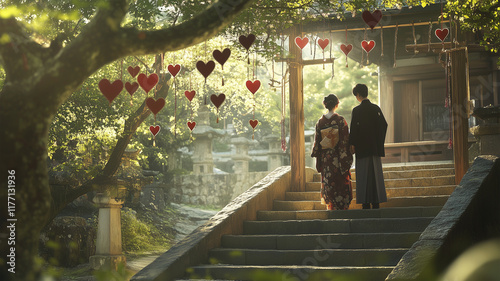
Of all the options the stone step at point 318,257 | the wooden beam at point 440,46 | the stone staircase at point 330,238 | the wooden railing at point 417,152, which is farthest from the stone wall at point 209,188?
the stone step at point 318,257

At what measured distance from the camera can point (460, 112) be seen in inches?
420

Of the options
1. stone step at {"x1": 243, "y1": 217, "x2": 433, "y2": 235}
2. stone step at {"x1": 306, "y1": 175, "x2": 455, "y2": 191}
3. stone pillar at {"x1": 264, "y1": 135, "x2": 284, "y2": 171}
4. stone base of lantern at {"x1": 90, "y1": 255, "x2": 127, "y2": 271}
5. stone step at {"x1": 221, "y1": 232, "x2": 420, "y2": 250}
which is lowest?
stone base of lantern at {"x1": 90, "y1": 255, "x2": 127, "y2": 271}

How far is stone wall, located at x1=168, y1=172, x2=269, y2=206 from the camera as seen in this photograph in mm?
25078

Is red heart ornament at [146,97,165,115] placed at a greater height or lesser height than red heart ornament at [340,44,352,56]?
Result: lesser

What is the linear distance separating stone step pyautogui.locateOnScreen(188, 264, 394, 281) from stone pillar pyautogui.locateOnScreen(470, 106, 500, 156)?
3499mm

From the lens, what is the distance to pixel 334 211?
10.0m

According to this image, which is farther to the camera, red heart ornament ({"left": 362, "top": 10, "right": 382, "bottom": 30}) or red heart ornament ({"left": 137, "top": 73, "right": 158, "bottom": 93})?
red heart ornament ({"left": 362, "top": 10, "right": 382, "bottom": 30})

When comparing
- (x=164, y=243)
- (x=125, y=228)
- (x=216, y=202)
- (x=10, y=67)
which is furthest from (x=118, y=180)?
(x=216, y=202)

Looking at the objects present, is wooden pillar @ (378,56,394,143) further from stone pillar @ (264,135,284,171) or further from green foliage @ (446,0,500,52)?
stone pillar @ (264,135,284,171)

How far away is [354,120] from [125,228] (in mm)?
9421

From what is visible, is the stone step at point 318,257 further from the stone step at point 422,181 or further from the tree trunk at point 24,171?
the stone step at point 422,181

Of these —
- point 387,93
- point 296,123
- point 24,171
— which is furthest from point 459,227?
point 387,93

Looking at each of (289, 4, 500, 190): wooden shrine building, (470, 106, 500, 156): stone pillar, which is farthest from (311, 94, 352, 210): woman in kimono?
(289, 4, 500, 190): wooden shrine building

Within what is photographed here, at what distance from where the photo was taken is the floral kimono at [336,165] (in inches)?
407
